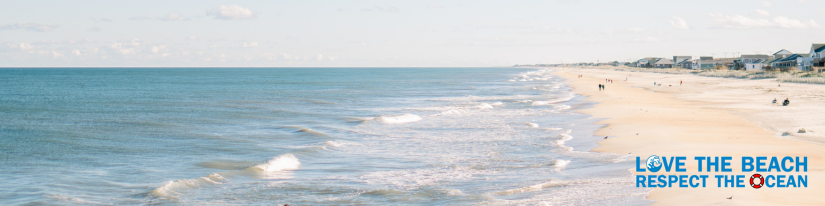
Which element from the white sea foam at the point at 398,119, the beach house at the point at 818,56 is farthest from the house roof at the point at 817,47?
the white sea foam at the point at 398,119

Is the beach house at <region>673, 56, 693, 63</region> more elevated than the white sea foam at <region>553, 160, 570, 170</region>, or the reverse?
the beach house at <region>673, 56, 693, 63</region>

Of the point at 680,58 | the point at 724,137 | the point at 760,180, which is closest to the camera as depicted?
the point at 760,180

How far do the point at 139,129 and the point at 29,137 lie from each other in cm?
459

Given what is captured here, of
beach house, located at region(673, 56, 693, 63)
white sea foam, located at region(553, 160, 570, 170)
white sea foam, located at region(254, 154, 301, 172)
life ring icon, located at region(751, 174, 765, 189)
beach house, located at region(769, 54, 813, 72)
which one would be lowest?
white sea foam, located at region(553, 160, 570, 170)

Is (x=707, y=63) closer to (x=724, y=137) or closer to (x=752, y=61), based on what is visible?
(x=752, y=61)

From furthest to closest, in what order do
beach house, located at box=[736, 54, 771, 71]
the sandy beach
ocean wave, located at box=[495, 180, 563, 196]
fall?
beach house, located at box=[736, 54, 771, 71], ocean wave, located at box=[495, 180, 563, 196], the sandy beach

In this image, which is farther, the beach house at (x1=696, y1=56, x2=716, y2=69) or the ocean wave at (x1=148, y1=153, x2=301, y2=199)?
the beach house at (x1=696, y1=56, x2=716, y2=69)

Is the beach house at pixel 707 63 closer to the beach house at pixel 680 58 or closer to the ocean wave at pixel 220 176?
the beach house at pixel 680 58

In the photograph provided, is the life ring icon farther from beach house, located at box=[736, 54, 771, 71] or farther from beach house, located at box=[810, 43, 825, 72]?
beach house, located at box=[736, 54, 771, 71]

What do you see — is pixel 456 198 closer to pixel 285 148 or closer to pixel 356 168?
pixel 356 168

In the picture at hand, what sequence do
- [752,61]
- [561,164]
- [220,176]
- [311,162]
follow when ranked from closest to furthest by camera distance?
[220,176] → [561,164] → [311,162] → [752,61]

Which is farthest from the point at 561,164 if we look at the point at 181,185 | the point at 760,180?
the point at 181,185

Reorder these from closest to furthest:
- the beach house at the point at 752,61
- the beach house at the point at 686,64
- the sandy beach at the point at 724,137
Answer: the sandy beach at the point at 724,137, the beach house at the point at 752,61, the beach house at the point at 686,64

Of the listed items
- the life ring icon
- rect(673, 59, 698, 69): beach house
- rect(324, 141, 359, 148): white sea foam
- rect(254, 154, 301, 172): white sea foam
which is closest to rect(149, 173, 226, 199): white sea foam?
rect(254, 154, 301, 172): white sea foam
